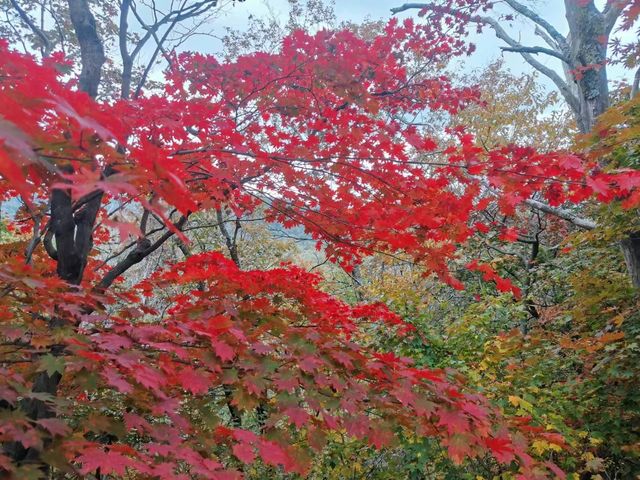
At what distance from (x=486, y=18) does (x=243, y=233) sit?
26.9 feet

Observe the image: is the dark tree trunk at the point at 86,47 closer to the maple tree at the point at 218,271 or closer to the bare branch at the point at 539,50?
the maple tree at the point at 218,271

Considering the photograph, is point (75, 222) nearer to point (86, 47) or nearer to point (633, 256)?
point (86, 47)

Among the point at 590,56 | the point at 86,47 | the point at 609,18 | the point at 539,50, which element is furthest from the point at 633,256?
the point at 86,47

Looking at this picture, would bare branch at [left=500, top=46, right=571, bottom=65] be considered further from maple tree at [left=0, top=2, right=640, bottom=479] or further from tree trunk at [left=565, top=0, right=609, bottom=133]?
maple tree at [left=0, top=2, right=640, bottom=479]

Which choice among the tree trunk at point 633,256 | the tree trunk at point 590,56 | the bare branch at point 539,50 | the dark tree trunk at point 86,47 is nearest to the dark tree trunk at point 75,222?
the dark tree trunk at point 86,47

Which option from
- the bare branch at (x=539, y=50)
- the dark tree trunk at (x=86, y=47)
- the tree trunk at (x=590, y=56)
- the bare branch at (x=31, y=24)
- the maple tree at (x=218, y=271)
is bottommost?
the maple tree at (x=218, y=271)

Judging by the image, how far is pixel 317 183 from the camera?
4.38m

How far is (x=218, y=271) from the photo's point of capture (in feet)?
11.9

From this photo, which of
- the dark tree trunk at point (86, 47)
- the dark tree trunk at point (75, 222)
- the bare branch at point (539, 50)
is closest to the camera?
the dark tree trunk at point (75, 222)

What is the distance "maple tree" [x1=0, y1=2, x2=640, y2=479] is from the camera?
1730 millimetres

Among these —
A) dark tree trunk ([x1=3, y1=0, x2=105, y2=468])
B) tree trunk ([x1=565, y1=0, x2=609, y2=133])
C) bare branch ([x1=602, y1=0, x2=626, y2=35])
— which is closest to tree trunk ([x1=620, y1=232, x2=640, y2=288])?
tree trunk ([x1=565, y1=0, x2=609, y2=133])

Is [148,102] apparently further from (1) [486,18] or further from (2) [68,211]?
(1) [486,18]

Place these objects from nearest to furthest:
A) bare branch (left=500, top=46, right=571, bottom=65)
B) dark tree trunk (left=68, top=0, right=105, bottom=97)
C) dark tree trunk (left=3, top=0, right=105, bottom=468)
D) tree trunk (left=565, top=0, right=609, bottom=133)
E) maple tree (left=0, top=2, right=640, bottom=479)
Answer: maple tree (left=0, top=2, right=640, bottom=479) → dark tree trunk (left=3, top=0, right=105, bottom=468) → dark tree trunk (left=68, top=0, right=105, bottom=97) → tree trunk (left=565, top=0, right=609, bottom=133) → bare branch (left=500, top=46, right=571, bottom=65)

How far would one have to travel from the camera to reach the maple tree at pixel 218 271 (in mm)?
1730
